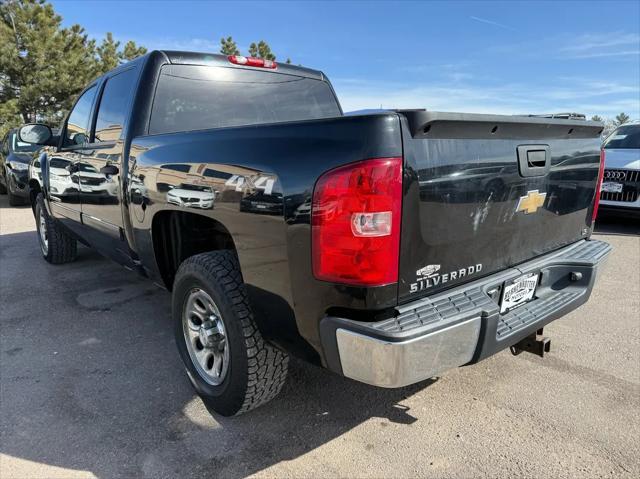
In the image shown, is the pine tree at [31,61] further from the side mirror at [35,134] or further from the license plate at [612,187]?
the license plate at [612,187]

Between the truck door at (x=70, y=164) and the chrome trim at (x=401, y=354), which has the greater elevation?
the truck door at (x=70, y=164)

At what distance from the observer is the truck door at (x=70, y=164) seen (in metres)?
4.11

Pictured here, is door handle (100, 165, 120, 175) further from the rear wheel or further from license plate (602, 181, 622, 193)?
the rear wheel

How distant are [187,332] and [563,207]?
2.27 meters

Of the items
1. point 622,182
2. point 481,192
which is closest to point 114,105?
point 481,192

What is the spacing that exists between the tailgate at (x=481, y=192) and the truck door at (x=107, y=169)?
218cm

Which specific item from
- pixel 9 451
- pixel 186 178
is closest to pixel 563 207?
pixel 186 178

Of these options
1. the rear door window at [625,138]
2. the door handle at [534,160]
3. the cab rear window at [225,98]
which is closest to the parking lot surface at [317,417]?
the door handle at [534,160]

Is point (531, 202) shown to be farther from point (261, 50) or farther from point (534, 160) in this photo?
point (261, 50)

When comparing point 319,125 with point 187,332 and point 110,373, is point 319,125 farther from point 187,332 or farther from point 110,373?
point 110,373

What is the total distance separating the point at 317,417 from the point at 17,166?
10.2 m

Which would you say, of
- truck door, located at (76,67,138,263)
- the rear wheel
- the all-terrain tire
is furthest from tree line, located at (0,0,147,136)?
truck door, located at (76,67,138,263)

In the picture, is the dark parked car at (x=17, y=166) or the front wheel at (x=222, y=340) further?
the dark parked car at (x=17, y=166)

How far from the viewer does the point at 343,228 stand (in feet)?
5.69
